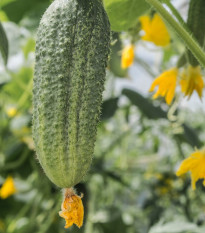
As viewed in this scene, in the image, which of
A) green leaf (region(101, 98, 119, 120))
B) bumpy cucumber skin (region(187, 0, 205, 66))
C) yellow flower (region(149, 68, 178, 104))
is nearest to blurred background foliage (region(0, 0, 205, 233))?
green leaf (region(101, 98, 119, 120))

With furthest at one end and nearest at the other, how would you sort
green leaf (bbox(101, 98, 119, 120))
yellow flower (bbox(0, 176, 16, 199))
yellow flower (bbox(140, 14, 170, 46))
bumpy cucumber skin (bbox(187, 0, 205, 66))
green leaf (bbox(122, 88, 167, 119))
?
yellow flower (bbox(0, 176, 16, 199)), green leaf (bbox(101, 98, 119, 120)), green leaf (bbox(122, 88, 167, 119)), yellow flower (bbox(140, 14, 170, 46)), bumpy cucumber skin (bbox(187, 0, 205, 66))

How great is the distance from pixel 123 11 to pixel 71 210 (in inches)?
19.1

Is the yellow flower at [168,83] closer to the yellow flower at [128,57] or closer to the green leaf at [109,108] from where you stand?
the yellow flower at [128,57]

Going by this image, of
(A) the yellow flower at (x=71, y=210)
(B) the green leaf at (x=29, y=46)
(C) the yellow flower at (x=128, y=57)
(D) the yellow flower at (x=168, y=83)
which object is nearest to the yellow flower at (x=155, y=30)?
(C) the yellow flower at (x=128, y=57)

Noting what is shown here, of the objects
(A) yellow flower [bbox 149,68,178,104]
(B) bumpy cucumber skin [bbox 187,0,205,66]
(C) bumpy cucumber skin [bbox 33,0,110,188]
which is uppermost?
(C) bumpy cucumber skin [bbox 33,0,110,188]

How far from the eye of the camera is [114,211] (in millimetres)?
1837

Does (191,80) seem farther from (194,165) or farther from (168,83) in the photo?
(194,165)

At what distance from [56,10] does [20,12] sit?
0.81 m

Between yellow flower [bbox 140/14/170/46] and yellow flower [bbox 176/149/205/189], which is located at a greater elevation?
yellow flower [bbox 140/14/170/46]

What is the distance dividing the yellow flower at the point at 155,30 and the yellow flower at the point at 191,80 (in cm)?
23

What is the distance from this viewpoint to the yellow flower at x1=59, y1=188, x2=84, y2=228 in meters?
0.62

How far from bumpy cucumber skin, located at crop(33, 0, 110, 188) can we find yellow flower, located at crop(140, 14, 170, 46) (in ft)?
1.68

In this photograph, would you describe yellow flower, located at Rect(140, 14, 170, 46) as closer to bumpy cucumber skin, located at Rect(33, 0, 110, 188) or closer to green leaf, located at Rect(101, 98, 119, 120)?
green leaf, located at Rect(101, 98, 119, 120)

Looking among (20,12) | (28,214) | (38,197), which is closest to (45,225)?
(38,197)
